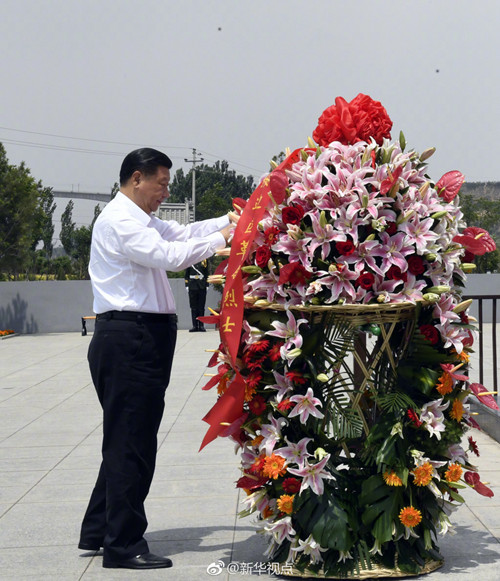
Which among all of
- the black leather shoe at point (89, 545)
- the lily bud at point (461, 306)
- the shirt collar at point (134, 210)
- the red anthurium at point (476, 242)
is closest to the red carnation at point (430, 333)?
the lily bud at point (461, 306)

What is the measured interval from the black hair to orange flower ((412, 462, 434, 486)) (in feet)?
Answer: 6.13

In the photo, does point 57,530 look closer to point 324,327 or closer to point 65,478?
point 65,478

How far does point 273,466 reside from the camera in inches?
147

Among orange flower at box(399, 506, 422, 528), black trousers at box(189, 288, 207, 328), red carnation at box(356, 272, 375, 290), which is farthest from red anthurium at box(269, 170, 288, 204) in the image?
black trousers at box(189, 288, 207, 328)

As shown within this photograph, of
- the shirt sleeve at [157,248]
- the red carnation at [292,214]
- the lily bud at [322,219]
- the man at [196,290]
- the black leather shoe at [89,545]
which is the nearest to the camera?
the lily bud at [322,219]

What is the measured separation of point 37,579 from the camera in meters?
4.04

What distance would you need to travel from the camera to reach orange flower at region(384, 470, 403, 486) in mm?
3684

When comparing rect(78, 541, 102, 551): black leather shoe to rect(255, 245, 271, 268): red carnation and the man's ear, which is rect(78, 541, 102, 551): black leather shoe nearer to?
rect(255, 245, 271, 268): red carnation

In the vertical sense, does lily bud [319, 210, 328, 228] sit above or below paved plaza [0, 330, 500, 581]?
above

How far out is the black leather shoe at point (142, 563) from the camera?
409cm

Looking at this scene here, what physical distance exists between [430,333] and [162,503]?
92.5 inches

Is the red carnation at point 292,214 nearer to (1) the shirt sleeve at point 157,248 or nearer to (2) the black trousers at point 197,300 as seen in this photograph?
(1) the shirt sleeve at point 157,248

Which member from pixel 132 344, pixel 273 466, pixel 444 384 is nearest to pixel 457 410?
pixel 444 384

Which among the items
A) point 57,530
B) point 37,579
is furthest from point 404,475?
point 57,530
